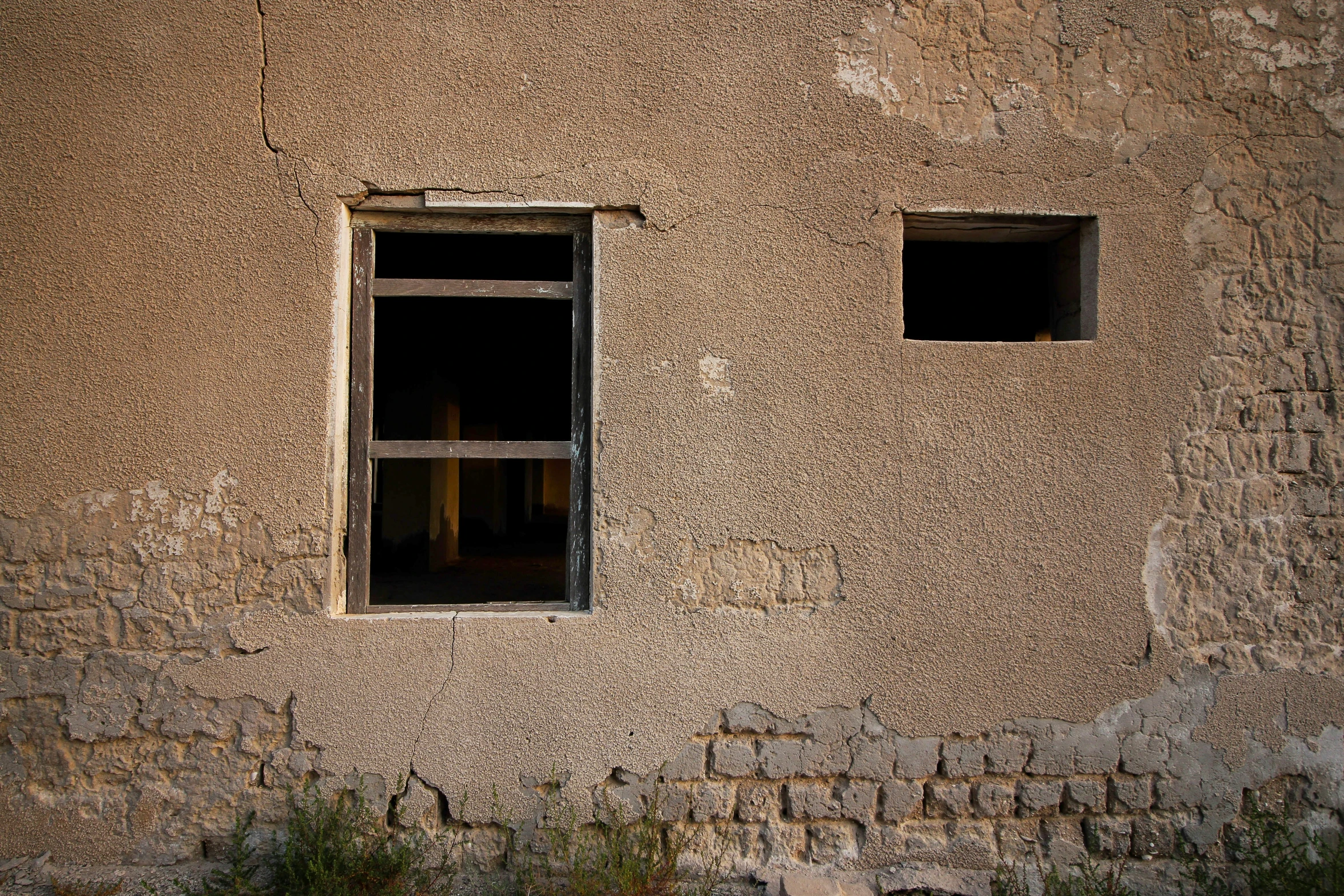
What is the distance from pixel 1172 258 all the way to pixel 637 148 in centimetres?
196

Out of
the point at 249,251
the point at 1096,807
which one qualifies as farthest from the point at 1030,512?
the point at 249,251

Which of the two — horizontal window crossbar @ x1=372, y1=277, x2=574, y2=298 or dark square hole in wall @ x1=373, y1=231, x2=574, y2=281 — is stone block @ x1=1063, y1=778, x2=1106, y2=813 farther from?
dark square hole in wall @ x1=373, y1=231, x2=574, y2=281

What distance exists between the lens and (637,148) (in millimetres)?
2457

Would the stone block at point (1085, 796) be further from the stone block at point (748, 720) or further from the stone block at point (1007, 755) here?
the stone block at point (748, 720)

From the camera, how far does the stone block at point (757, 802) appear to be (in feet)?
7.82

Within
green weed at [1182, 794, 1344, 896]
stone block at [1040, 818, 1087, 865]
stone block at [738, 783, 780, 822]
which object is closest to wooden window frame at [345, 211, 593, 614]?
stone block at [738, 783, 780, 822]

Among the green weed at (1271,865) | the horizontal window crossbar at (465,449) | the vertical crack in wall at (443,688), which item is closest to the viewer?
the green weed at (1271,865)

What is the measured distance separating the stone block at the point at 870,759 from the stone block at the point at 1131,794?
2.58ft

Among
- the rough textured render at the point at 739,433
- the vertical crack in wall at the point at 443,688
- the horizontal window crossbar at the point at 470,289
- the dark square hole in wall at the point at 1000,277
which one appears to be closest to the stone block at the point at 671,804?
the rough textured render at the point at 739,433

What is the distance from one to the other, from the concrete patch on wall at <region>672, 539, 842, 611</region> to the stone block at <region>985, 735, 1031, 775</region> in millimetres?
737

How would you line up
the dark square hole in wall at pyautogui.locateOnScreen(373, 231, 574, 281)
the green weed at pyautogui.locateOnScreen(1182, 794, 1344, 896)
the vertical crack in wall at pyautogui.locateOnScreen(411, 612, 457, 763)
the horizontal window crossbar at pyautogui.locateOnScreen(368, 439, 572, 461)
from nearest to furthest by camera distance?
the green weed at pyautogui.locateOnScreen(1182, 794, 1344, 896) → the vertical crack in wall at pyautogui.locateOnScreen(411, 612, 457, 763) → the horizontal window crossbar at pyautogui.locateOnScreen(368, 439, 572, 461) → the dark square hole in wall at pyautogui.locateOnScreen(373, 231, 574, 281)

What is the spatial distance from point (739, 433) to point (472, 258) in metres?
3.19

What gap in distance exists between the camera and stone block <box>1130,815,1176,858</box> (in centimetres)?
240

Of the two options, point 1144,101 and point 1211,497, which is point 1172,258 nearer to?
point 1144,101
